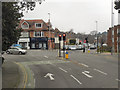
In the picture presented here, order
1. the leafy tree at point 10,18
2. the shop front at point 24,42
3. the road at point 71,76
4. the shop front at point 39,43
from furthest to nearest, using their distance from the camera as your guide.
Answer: the shop front at point 24,42, the shop front at point 39,43, the leafy tree at point 10,18, the road at point 71,76

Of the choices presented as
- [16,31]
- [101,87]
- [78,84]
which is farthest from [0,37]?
[101,87]

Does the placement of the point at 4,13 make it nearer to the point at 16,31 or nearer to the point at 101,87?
the point at 16,31

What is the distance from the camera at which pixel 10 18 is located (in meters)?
15.1

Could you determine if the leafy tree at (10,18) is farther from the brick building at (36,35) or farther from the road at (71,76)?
the brick building at (36,35)

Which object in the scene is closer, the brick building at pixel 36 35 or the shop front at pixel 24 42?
the brick building at pixel 36 35

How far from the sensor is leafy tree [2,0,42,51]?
14516 mm

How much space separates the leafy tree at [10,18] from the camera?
14.5 meters

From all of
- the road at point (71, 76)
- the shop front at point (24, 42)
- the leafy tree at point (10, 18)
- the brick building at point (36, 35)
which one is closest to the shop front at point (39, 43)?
the brick building at point (36, 35)

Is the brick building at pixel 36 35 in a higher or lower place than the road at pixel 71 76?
higher

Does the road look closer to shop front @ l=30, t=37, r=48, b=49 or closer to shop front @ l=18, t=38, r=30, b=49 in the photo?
shop front @ l=30, t=37, r=48, b=49

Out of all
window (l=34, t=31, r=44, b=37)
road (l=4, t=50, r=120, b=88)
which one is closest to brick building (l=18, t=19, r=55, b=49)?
window (l=34, t=31, r=44, b=37)

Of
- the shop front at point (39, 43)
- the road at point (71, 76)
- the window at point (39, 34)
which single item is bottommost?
the road at point (71, 76)

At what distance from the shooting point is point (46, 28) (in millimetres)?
60406

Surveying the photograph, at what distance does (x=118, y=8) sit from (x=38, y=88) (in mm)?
19347
